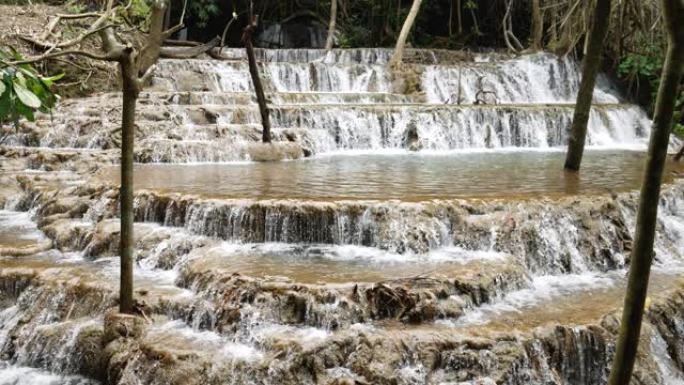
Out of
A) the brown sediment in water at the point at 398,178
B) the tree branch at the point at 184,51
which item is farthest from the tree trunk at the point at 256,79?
the tree branch at the point at 184,51

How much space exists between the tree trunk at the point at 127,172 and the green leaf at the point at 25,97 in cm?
270

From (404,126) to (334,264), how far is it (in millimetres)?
8353

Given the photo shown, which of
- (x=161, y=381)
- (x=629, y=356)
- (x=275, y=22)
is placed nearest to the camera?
(x=629, y=356)

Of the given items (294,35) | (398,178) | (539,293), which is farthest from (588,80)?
(294,35)

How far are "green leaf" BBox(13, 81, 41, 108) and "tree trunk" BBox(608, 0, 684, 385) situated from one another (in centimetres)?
209

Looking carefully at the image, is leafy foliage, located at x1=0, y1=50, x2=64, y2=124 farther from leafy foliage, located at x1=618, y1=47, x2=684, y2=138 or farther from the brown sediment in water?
leafy foliage, located at x1=618, y1=47, x2=684, y2=138

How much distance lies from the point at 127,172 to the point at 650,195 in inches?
163

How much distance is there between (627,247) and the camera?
7.70m

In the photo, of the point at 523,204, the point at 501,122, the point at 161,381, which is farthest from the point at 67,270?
the point at 501,122

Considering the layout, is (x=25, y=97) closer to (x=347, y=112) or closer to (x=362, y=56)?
(x=347, y=112)

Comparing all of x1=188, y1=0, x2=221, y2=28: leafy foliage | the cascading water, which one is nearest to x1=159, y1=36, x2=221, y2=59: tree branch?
the cascading water

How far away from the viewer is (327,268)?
6633mm

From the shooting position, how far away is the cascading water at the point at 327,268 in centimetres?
533

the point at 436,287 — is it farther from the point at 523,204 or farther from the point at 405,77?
the point at 405,77
